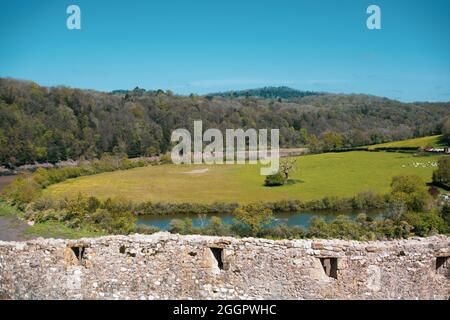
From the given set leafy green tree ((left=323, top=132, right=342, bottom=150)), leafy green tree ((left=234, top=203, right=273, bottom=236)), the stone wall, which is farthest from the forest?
the stone wall

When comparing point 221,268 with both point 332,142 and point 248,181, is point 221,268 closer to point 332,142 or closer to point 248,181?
point 248,181

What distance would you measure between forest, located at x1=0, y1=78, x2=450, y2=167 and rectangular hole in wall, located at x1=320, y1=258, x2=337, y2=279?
260ft

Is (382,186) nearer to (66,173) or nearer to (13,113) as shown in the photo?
(66,173)

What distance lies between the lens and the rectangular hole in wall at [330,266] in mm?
8996

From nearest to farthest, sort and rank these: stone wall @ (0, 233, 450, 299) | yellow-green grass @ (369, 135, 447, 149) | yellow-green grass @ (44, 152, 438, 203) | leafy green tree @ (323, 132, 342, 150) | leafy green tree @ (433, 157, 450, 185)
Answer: stone wall @ (0, 233, 450, 299)
leafy green tree @ (433, 157, 450, 185)
yellow-green grass @ (44, 152, 438, 203)
yellow-green grass @ (369, 135, 447, 149)
leafy green tree @ (323, 132, 342, 150)

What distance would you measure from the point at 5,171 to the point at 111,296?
3193 inches

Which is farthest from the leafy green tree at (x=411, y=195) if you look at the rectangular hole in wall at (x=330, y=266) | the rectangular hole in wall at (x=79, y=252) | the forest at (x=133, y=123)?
the forest at (x=133, y=123)

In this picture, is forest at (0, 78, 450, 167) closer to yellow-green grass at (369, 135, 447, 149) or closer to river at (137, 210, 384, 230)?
yellow-green grass at (369, 135, 447, 149)

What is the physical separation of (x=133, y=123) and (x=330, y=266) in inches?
4232

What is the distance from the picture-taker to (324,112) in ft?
468

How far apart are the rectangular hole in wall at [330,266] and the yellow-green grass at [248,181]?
4054 cm

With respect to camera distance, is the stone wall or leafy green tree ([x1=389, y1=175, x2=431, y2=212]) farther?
leafy green tree ([x1=389, y1=175, x2=431, y2=212])

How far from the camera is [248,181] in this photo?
211 feet

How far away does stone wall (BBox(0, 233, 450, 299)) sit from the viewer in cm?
888
